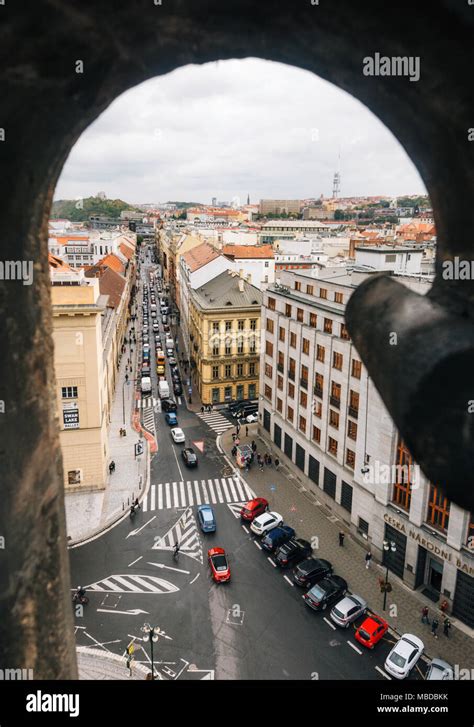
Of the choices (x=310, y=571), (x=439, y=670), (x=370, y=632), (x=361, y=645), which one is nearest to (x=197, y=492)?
(x=310, y=571)

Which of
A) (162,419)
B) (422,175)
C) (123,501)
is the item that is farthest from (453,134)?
(162,419)

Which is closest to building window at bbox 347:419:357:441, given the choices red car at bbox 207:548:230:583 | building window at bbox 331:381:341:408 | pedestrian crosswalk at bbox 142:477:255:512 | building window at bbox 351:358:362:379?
building window at bbox 331:381:341:408

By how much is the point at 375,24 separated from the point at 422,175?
893mm

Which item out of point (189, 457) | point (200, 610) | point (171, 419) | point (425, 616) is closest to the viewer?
point (425, 616)

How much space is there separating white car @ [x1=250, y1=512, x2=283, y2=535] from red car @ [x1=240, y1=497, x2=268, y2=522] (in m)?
0.96

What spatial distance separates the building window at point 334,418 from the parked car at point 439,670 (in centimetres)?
1618

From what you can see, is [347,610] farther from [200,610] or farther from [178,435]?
[178,435]

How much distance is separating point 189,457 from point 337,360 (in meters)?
16.9

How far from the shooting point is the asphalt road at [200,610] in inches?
943

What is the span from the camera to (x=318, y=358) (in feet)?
126

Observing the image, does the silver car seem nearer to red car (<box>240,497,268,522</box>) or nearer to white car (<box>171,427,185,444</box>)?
red car (<box>240,497,268,522</box>)

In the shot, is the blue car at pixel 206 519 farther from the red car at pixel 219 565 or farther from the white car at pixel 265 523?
the red car at pixel 219 565

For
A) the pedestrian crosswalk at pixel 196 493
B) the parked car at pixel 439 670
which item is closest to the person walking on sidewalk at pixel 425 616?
the parked car at pixel 439 670

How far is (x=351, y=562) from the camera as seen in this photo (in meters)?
32.4
